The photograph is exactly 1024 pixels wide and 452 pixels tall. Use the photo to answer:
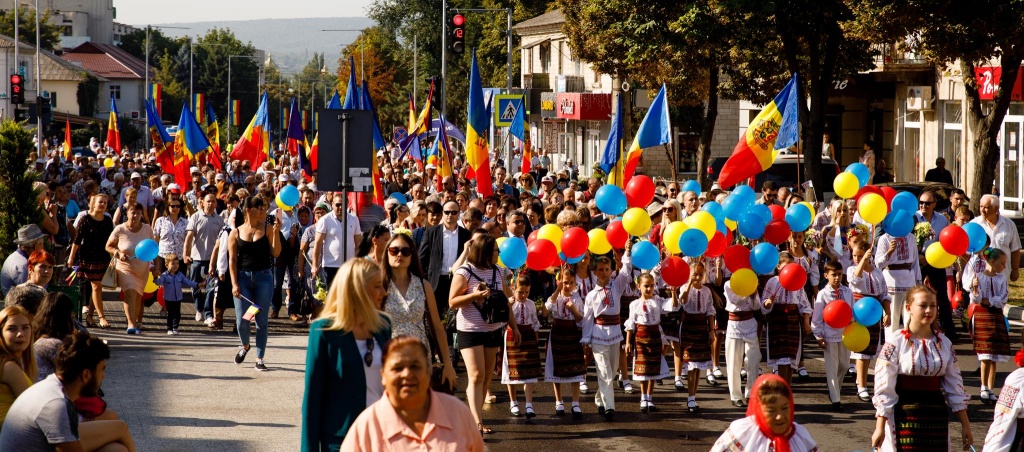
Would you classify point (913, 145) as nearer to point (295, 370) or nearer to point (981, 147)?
point (981, 147)

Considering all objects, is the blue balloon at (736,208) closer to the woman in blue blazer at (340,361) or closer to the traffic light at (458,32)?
the woman in blue blazer at (340,361)

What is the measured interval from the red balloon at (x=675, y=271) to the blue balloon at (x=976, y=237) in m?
3.06

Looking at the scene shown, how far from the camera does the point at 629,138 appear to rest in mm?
44906

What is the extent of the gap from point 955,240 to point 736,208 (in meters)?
1.93

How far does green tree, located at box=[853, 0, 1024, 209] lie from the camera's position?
1991 centimetres

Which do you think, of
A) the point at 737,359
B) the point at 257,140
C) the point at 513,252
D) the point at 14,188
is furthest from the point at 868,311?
the point at 257,140

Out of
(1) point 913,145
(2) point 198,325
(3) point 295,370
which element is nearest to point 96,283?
(2) point 198,325

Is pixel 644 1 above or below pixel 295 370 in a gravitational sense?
above

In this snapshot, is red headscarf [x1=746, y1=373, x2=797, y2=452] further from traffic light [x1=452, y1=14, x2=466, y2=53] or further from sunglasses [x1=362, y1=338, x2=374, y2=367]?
traffic light [x1=452, y1=14, x2=466, y2=53]

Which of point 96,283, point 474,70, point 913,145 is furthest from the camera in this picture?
point 913,145

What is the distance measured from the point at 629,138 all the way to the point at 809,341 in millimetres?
30488

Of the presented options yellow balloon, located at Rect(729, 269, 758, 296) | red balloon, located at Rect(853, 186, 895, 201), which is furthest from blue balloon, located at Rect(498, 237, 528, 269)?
red balloon, located at Rect(853, 186, 895, 201)

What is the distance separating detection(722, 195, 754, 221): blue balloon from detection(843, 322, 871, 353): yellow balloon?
6.15ft

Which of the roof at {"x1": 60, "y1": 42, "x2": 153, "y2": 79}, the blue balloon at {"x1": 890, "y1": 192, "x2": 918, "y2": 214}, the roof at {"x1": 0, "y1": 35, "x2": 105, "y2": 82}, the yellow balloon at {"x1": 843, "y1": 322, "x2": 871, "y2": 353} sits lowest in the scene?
the yellow balloon at {"x1": 843, "y1": 322, "x2": 871, "y2": 353}
